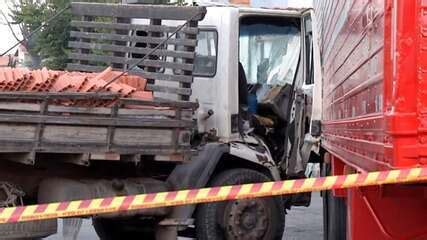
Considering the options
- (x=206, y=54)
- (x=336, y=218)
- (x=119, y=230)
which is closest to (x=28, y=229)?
(x=119, y=230)

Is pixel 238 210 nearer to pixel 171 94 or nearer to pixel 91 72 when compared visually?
pixel 171 94

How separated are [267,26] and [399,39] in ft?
19.8

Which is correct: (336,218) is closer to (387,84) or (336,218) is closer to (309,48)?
(309,48)

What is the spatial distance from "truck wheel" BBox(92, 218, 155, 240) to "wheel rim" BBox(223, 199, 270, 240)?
0.79 meters

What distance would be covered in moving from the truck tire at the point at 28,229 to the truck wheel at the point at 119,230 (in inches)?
52.2

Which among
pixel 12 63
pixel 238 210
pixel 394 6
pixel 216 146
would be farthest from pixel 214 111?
pixel 394 6

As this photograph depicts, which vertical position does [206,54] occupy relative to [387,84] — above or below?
above

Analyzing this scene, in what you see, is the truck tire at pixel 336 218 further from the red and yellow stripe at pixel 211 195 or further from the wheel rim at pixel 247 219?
the red and yellow stripe at pixel 211 195

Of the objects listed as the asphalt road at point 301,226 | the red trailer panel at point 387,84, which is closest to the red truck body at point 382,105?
the red trailer panel at point 387,84

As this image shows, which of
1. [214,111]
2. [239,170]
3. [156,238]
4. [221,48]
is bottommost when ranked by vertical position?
[156,238]

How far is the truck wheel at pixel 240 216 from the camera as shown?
311 inches

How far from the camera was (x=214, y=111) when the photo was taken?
8.40 metres

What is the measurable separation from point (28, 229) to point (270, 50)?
12.4 feet

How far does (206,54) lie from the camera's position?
27.7ft
